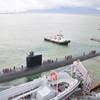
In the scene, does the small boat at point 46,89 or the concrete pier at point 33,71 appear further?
the concrete pier at point 33,71

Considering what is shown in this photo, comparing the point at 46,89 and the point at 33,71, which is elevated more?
the point at 46,89

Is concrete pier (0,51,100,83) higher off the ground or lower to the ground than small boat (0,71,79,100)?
lower

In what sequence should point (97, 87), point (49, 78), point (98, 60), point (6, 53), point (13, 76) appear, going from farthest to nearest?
point (6, 53) → point (98, 60) → point (13, 76) → point (97, 87) → point (49, 78)

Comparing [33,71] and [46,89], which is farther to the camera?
[33,71]

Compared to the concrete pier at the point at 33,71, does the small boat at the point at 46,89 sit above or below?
above

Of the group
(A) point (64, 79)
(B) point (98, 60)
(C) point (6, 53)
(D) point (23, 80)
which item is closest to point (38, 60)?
(D) point (23, 80)

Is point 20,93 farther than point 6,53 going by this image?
No

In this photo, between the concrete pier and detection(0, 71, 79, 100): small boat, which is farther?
the concrete pier

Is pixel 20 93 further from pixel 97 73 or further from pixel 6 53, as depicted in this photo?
pixel 6 53
